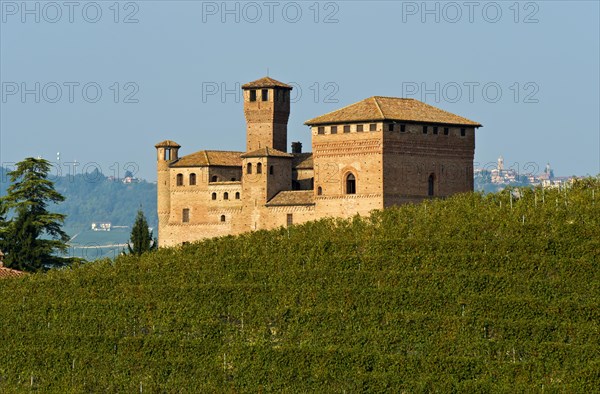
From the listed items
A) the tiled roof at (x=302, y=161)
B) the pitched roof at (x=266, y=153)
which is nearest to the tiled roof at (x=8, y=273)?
the pitched roof at (x=266, y=153)

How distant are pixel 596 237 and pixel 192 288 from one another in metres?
13.4

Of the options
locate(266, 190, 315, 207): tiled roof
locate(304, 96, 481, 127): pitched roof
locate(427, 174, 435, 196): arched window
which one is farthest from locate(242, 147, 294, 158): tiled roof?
locate(427, 174, 435, 196): arched window

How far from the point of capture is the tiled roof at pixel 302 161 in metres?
71.3

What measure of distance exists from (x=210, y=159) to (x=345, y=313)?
2794cm

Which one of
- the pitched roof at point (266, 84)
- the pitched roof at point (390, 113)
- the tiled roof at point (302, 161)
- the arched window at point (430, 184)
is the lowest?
the arched window at point (430, 184)

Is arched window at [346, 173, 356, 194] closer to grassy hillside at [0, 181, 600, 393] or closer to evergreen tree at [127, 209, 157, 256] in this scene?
grassy hillside at [0, 181, 600, 393]

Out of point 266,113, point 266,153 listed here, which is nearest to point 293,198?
point 266,153

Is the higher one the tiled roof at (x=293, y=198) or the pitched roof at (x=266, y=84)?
the pitched roof at (x=266, y=84)

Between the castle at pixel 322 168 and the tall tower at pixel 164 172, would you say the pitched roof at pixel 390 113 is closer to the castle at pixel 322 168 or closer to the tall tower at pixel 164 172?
the castle at pixel 322 168

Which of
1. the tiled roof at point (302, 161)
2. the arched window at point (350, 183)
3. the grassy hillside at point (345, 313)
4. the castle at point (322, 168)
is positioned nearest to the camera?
the grassy hillside at point (345, 313)

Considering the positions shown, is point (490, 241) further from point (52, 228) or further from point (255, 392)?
point (52, 228)

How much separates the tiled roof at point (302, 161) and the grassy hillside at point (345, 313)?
15.9 metres

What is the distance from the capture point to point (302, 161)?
71938mm

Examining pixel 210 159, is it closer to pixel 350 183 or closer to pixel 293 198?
pixel 293 198
